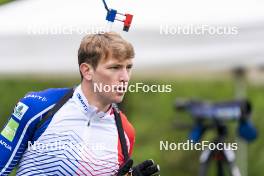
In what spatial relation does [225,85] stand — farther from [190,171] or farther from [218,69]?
[218,69]

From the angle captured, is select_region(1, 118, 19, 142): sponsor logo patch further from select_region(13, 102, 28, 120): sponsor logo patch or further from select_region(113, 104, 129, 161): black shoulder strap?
select_region(113, 104, 129, 161): black shoulder strap

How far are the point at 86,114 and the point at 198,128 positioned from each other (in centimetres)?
171

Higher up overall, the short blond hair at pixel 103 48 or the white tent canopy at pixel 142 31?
the white tent canopy at pixel 142 31

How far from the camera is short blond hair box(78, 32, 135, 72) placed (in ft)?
11.3

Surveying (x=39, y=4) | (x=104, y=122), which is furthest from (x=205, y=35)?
(x=104, y=122)

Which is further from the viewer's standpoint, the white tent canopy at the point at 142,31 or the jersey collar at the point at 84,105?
the white tent canopy at the point at 142,31

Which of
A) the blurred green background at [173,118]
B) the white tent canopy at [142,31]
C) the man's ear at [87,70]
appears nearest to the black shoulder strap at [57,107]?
the man's ear at [87,70]

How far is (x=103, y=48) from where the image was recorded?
11.3 feet

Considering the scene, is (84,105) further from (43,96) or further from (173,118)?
(173,118)

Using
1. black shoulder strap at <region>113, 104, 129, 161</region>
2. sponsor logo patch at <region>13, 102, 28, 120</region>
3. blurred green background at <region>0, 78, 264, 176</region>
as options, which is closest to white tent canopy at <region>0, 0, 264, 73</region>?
black shoulder strap at <region>113, 104, 129, 161</region>

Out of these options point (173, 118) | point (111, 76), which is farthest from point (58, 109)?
point (173, 118)

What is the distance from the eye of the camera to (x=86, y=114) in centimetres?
359

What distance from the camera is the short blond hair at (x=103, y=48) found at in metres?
3.43

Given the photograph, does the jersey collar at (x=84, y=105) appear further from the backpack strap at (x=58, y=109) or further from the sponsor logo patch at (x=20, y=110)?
the sponsor logo patch at (x=20, y=110)
